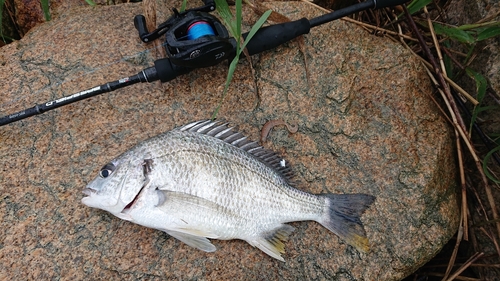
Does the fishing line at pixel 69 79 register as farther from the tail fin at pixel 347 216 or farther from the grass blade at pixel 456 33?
the grass blade at pixel 456 33

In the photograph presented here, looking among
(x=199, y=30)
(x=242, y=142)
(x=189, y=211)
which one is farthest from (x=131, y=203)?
(x=199, y=30)

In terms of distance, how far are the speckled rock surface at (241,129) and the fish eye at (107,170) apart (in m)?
0.25

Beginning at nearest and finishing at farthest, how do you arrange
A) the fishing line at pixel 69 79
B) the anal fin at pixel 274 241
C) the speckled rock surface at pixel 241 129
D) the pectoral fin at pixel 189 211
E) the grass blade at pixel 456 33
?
the pectoral fin at pixel 189 211
the speckled rock surface at pixel 241 129
the anal fin at pixel 274 241
the fishing line at pixel 69 79
the grass blade at pixel 456 33

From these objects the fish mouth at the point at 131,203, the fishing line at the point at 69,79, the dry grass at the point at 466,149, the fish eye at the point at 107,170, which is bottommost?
the dry grass at the point at 466,149

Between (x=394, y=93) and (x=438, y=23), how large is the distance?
1.10 m

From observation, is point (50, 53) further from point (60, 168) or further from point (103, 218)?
point (103, 218)

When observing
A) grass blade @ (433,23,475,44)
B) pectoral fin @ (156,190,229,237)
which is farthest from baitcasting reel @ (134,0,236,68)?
grass blade @ (433,23,475,44)

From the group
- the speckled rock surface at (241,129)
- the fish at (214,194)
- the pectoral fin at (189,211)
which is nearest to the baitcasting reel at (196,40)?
the speckled rock surface at (241,129)

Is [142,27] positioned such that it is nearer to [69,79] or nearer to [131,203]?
[69,79]

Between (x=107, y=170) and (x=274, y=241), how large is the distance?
4.16 feet

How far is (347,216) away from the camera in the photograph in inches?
121

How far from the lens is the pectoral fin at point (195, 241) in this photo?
2852mm

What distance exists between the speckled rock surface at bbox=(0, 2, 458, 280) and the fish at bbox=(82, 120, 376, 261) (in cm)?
13

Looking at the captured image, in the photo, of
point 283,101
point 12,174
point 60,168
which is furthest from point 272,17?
point 12,174
